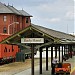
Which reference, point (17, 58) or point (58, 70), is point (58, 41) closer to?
point (58, 70)

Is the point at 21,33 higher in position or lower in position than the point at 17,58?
higher

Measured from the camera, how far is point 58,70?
24.0m

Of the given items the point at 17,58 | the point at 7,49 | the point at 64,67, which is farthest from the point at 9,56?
the point at 64,67

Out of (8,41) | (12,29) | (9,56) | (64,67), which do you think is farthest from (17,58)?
(8,41)

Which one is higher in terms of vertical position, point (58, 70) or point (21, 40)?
point (21, 40)

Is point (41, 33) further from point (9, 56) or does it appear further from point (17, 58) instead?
point (17, 58)

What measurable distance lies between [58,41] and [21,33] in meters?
2.56

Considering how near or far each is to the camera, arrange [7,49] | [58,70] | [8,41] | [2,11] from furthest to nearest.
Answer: [2,11] → [7,49] → [58,70] → [8,41]

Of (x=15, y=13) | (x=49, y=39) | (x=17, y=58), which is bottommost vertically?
(x=17, y=58)

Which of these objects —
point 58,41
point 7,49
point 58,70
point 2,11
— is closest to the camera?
point 58,41

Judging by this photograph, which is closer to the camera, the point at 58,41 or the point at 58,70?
the point at 58,41

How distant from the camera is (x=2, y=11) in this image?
212 ft

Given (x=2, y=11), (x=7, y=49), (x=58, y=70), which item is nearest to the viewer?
(x=58, y=70)

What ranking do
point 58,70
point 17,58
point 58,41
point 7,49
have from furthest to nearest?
point 17,58 < point 7,49 < point 58,70 < point 58,41
